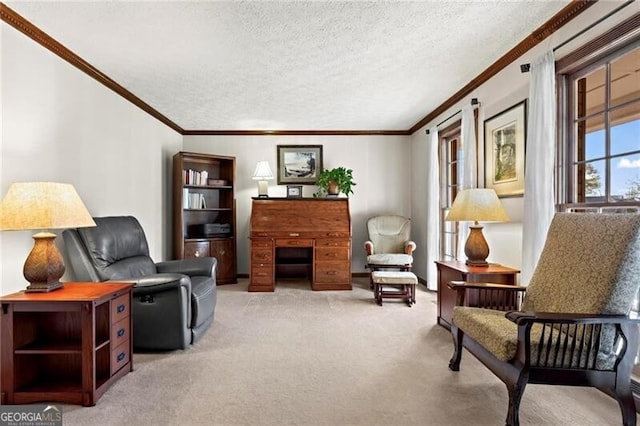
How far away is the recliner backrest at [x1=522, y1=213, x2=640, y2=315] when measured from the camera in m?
1.72

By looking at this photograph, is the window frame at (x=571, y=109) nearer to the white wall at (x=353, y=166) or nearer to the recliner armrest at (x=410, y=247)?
the recliner armrest at (x=410, y=247)

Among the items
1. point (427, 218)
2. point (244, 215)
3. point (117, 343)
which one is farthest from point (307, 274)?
point (117, 343)

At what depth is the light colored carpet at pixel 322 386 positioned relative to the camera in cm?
189

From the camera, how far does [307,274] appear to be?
5887mm

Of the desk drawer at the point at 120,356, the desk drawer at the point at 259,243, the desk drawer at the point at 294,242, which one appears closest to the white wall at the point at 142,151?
the desk drawer at the point at 120,356

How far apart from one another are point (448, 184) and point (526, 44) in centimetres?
226

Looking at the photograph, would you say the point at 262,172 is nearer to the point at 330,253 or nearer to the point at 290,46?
the point at 330,253

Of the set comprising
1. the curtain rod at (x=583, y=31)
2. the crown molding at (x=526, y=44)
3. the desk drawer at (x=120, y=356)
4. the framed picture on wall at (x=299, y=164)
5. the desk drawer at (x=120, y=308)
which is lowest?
the desk drawer at (x=120, y=356)

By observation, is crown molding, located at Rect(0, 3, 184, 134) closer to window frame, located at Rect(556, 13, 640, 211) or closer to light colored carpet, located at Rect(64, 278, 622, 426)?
light colored carpet, located at Rect(64, 278, 622, 426)

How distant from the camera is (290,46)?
2.88 meters

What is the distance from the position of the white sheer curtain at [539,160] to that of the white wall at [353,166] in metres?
3.31

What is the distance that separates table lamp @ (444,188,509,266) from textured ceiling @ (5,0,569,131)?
4.02 feet

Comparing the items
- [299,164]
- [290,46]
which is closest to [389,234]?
[299,164]

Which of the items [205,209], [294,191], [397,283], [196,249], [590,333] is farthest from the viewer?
[294,191]
